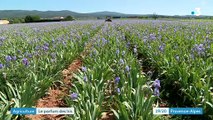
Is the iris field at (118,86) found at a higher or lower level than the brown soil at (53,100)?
higher

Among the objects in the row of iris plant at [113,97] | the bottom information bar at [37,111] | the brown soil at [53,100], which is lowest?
the brown soil at [53,100]

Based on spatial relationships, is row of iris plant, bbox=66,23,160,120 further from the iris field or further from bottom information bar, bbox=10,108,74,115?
bottom information bar, bbox=10,108,74,115

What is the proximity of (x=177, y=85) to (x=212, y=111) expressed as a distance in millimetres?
1594

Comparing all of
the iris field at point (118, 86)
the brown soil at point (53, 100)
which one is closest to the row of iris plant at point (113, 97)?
the iris field at point (118, 86)

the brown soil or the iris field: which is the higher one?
the iris field

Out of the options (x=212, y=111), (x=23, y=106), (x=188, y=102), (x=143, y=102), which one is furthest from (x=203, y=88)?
(x=23, y=106)

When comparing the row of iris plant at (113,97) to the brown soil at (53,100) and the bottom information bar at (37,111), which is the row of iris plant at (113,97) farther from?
the brown soil at (53,100)

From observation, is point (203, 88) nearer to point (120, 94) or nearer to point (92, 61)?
point (120, 94)

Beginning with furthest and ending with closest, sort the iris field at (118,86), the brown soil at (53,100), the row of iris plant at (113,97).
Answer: the brown soil at (53,100)
the iris field at (118,86)
the row of iris plant at (113,97)

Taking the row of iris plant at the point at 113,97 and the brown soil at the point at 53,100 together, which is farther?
the brown soil at the point at 53,100

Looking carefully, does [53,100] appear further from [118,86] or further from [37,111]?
[118,86]

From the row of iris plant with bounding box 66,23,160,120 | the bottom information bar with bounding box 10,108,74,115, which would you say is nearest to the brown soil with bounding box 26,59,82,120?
the bottom information bar with bounding box 10,108,74,115

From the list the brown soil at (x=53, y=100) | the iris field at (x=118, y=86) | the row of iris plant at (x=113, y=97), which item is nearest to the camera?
the row of iris plant at (x=113, y=97)

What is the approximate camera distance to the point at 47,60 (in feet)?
23.5
